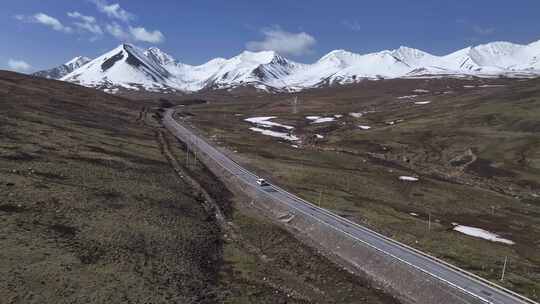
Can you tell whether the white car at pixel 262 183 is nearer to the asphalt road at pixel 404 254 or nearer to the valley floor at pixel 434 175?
the asphalt road at pixel 404 254

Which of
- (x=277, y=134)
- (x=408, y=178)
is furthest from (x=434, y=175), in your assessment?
(x=277, y=134)

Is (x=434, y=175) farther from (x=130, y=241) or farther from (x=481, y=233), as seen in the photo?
(x=130, y=241)

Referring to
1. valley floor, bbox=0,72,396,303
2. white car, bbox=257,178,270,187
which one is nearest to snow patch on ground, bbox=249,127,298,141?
white car, bbox=257,178,270,187

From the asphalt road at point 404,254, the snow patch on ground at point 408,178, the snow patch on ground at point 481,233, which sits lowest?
the snow patch on ground at point 481,233

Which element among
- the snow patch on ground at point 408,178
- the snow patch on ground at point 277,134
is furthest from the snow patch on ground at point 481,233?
the snow patch on ground at point 277,134

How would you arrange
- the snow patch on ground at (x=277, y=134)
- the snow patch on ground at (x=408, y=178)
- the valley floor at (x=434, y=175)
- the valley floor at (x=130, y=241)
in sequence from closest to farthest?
the valley floor at (x=130, y=241) < the valley floor at (x=434, y=175) < the snow patch on ground at (x=408, y=178) < the snow patch on ground at (x=277, y=134)

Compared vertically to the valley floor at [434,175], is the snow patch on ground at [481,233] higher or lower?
lower

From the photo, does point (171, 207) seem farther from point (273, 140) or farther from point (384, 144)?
point (384, 144)

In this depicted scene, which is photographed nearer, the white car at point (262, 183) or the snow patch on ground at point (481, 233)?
the snow patch on ground at point (481, 233)
